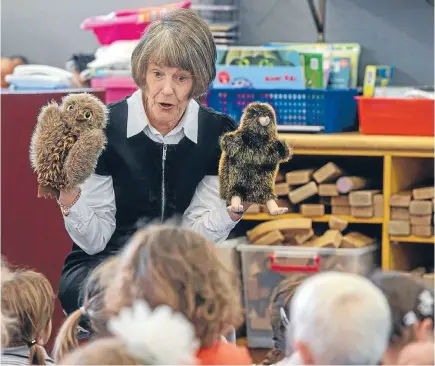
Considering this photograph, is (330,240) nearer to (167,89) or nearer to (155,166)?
(155,166)

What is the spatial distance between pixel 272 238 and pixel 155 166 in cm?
130

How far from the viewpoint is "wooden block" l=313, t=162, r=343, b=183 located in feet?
10.1

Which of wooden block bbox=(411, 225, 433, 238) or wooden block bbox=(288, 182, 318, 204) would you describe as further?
wooden block bbox=(288, 182, 318, 204)

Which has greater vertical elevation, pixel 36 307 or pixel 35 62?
pixel 35 62

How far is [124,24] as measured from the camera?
3277 millimetres

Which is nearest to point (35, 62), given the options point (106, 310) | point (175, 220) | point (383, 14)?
point (383, 14)

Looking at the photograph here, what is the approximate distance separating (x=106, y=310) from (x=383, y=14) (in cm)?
232

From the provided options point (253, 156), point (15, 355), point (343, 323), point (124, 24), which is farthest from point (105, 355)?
point (124, 24)

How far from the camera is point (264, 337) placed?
124 inches

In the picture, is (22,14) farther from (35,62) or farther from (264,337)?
(264,337)

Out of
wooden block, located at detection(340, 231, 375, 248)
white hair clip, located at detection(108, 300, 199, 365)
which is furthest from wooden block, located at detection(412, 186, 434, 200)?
white hair clip, located at detection(108, 300, 199, 365)

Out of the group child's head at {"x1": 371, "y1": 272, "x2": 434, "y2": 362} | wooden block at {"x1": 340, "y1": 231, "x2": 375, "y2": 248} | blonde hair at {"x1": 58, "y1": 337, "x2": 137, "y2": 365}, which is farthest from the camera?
wooden block at {"x1": 340, "y1": 231, "x2": 375, "y2": 248}

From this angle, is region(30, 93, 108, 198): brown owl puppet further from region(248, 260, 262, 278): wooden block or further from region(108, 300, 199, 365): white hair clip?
region(248, 260, 262, 278): wooden block

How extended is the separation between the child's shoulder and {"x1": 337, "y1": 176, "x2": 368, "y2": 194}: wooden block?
5.63ft
